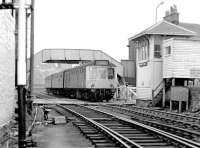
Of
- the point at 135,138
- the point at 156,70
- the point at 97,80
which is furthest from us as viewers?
the point at 97,80

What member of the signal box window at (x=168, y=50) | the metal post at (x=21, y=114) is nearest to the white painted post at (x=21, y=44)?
the metal post at (x=21, y=114)

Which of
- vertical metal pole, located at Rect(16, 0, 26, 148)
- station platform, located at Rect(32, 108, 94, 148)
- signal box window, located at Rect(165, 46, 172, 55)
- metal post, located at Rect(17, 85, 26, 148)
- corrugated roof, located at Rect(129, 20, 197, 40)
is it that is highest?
corrugated roof, located at Rect(129, 20, 197, 40)

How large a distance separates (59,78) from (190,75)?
2106cm

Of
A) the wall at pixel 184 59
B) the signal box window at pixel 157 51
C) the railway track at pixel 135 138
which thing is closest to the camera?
the railway track at pixel 135 138

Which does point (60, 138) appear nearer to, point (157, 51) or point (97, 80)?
point (157, 51)

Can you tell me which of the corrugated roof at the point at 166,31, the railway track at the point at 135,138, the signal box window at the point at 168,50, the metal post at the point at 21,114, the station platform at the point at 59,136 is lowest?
the station platform at the point at 59,136

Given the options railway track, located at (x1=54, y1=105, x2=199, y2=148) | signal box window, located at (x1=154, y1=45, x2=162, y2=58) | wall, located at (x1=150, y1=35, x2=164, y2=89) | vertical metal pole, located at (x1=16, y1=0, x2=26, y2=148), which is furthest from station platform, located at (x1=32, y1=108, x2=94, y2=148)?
signal box window, located at (x1=154, y1=45, x2=162, y2=58)

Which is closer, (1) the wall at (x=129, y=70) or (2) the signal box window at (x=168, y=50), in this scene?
(2) the signal box window at (x=168, y=50)

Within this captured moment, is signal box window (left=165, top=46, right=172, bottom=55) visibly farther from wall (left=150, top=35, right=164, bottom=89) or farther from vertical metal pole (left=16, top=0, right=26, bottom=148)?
vertical metal pole (left=16, top=0, right=26, bottom=148)

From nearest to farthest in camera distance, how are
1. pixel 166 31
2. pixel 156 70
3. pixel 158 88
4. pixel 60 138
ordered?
pixel 60 138 < pixel 158 88 < pixel 156 70 < pixel 166 31

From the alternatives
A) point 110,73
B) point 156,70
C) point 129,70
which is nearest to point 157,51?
point 156,70

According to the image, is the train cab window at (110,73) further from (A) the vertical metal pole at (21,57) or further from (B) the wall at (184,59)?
(A) the vertical metal pole at (21,57)

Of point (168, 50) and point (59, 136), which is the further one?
point (168, 50)

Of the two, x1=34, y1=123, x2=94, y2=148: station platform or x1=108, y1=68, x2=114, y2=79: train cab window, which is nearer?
x1=34, y1=123, x2=94, y2=148: station platform
